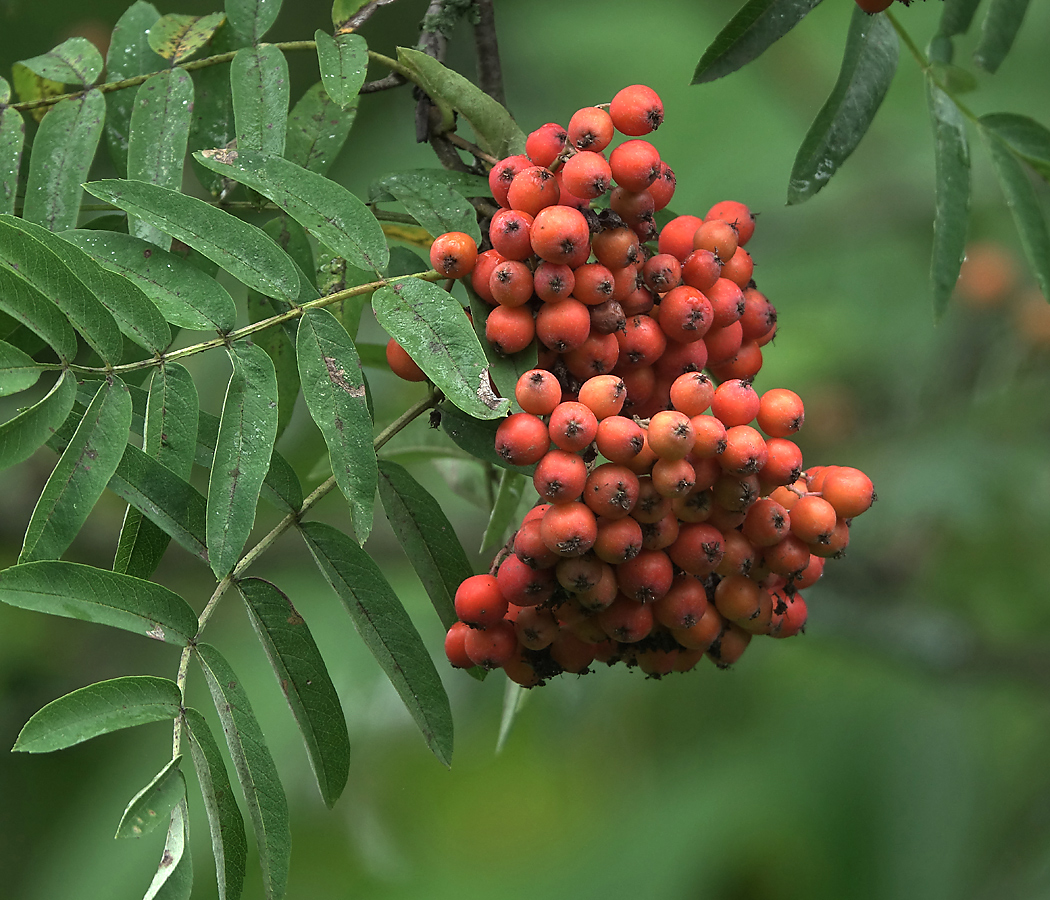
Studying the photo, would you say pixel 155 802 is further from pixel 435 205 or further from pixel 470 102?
pixel 470 102

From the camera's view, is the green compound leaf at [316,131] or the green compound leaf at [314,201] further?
the green compound leaf at [316,131]

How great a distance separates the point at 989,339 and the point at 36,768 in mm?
4925

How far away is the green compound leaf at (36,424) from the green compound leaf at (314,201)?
0.36 m

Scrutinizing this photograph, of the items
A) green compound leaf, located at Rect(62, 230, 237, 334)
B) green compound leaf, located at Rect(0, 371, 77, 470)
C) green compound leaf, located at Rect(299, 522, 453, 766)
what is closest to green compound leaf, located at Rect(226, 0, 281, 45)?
green compound leaf, located at Rect(62, 230, 237, 334)

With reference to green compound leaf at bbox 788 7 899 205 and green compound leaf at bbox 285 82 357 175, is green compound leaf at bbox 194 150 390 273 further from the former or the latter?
green compound leaf at bbox 788 7 899 205

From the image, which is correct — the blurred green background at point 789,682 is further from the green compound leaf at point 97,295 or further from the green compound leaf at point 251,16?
the green compound leaf at point 97,295

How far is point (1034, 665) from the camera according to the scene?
3705 mm

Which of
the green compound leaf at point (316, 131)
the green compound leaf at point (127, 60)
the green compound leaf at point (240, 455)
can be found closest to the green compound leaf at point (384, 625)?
the green compound leaf at point (240, 455)

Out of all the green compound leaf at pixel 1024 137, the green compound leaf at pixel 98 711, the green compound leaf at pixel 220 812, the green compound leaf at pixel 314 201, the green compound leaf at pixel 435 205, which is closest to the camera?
the green compound leaf at pixel 98 711

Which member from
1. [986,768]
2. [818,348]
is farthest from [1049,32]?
[986,768]

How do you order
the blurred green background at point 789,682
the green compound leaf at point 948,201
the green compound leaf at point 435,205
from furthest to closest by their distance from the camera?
the blurred green background at point 789,682 < the green compound leaf at point 948,201 < the green compound leaf at point 435,205

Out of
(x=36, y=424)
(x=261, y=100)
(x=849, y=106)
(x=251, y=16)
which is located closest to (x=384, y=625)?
(x=36, y=424)

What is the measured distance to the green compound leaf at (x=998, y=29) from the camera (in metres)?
1.89

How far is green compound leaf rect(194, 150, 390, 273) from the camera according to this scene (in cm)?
142
